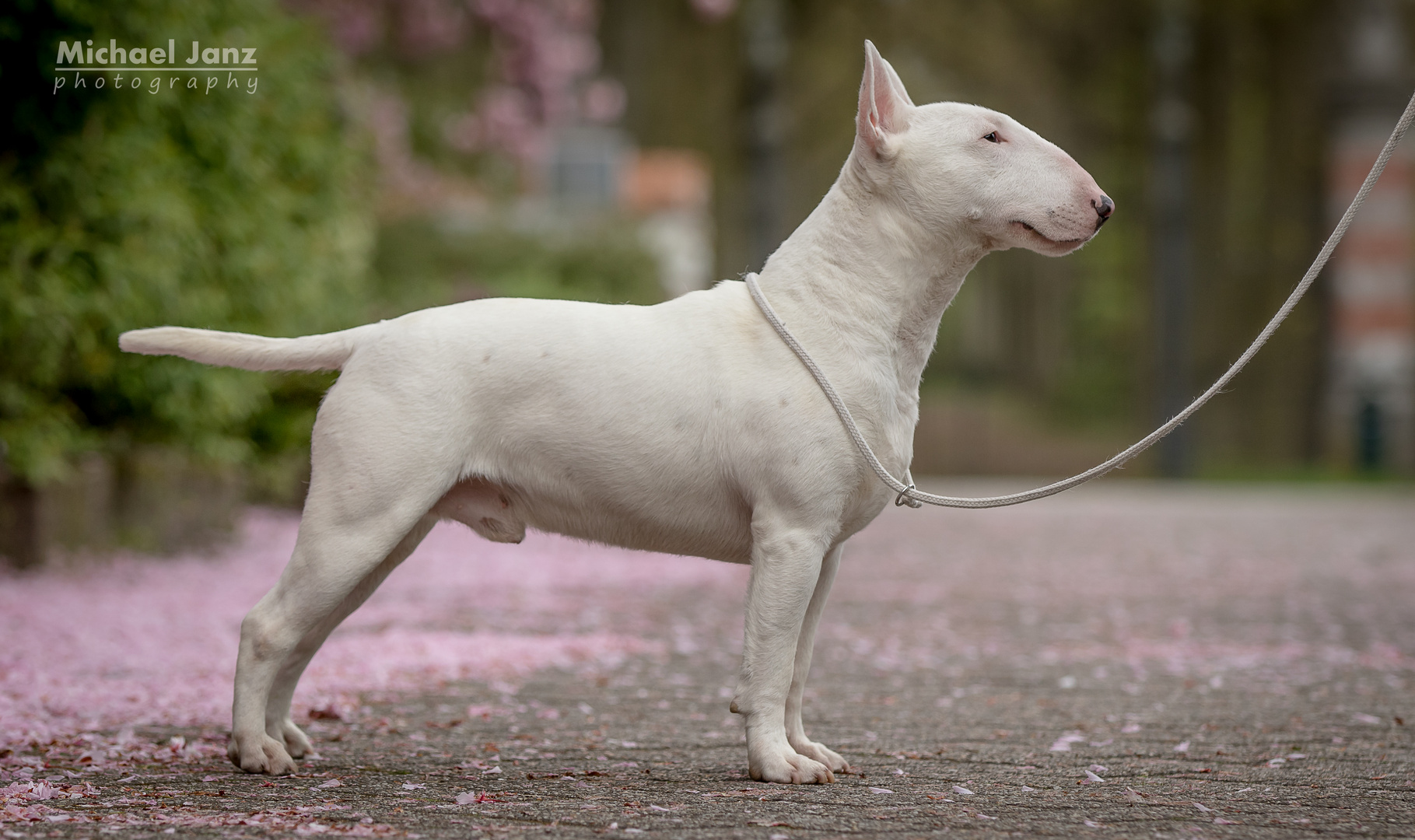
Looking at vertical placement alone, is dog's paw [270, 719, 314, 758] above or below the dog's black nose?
below

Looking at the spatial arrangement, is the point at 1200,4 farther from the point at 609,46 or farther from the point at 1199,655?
the point at 1199,655

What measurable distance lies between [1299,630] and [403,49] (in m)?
11.8

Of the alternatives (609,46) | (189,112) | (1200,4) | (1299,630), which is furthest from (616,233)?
(1299,630)

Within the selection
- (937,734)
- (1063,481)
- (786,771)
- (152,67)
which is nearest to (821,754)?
(786,771)

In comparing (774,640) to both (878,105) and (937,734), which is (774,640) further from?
(878,105)

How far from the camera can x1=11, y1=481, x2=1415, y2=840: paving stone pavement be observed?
341 centimetres

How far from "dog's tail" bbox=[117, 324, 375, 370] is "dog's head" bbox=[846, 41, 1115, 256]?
4.89ft

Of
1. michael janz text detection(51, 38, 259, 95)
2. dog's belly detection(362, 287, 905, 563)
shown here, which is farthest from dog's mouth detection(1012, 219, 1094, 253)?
michael janz text detection(51, 38, 259, 95)

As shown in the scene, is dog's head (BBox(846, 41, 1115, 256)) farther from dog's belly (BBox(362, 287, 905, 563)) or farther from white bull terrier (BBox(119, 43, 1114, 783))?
dog's belly (BBox(362, 287, 905, 563))

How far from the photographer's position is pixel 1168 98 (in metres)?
17.6

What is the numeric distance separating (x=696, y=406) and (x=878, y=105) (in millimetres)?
962

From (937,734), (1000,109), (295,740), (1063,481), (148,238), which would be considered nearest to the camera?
(1063,481)

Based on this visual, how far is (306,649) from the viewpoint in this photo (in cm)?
410

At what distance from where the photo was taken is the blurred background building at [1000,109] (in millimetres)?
12930
